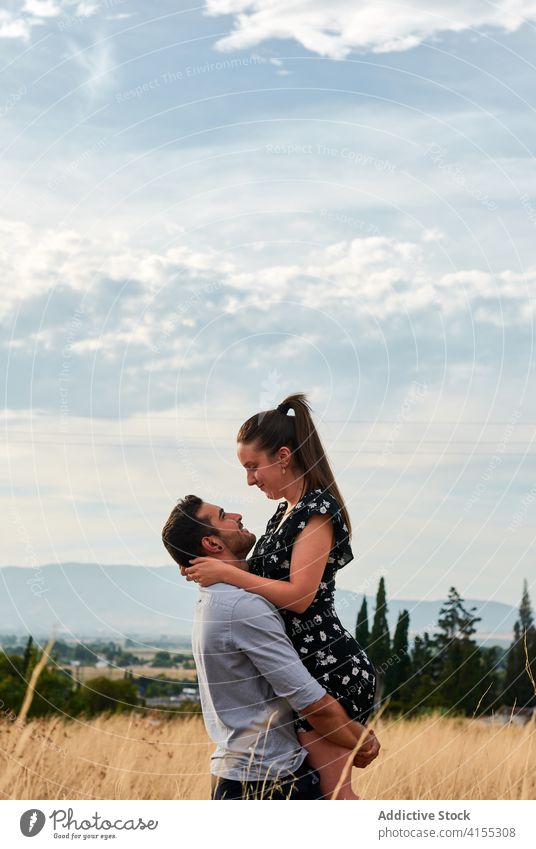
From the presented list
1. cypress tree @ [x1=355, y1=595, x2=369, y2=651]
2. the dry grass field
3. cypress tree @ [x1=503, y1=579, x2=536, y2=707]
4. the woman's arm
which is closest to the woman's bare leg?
the woman's arm

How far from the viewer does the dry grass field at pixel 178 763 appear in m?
7.75

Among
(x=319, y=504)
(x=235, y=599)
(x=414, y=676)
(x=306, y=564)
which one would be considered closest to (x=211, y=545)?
(x=235, y=599)

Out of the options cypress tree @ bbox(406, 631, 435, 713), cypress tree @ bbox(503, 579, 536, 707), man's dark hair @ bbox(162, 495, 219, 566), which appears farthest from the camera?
cypress tree @ bbox(406, 631, 435, 713)

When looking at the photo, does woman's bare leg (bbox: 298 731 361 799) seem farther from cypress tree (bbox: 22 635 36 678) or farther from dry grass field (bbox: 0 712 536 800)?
cypress tree (bbox: 22 635 36 678)

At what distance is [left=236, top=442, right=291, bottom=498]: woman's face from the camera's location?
5.87 meters

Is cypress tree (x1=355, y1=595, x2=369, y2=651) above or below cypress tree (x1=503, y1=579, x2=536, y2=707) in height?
above

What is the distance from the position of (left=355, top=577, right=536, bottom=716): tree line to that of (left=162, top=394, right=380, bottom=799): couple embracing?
5.91m

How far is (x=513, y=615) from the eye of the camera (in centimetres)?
1075

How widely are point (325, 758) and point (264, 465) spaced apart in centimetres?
170

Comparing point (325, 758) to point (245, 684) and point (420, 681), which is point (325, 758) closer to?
point (245, 684)

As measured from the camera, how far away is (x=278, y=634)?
5.29 metres

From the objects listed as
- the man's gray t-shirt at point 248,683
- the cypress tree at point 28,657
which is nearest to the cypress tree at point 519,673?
the cypress tree at point 28,657

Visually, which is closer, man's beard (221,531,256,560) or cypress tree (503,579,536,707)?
man's beard (221,531,256,560)
